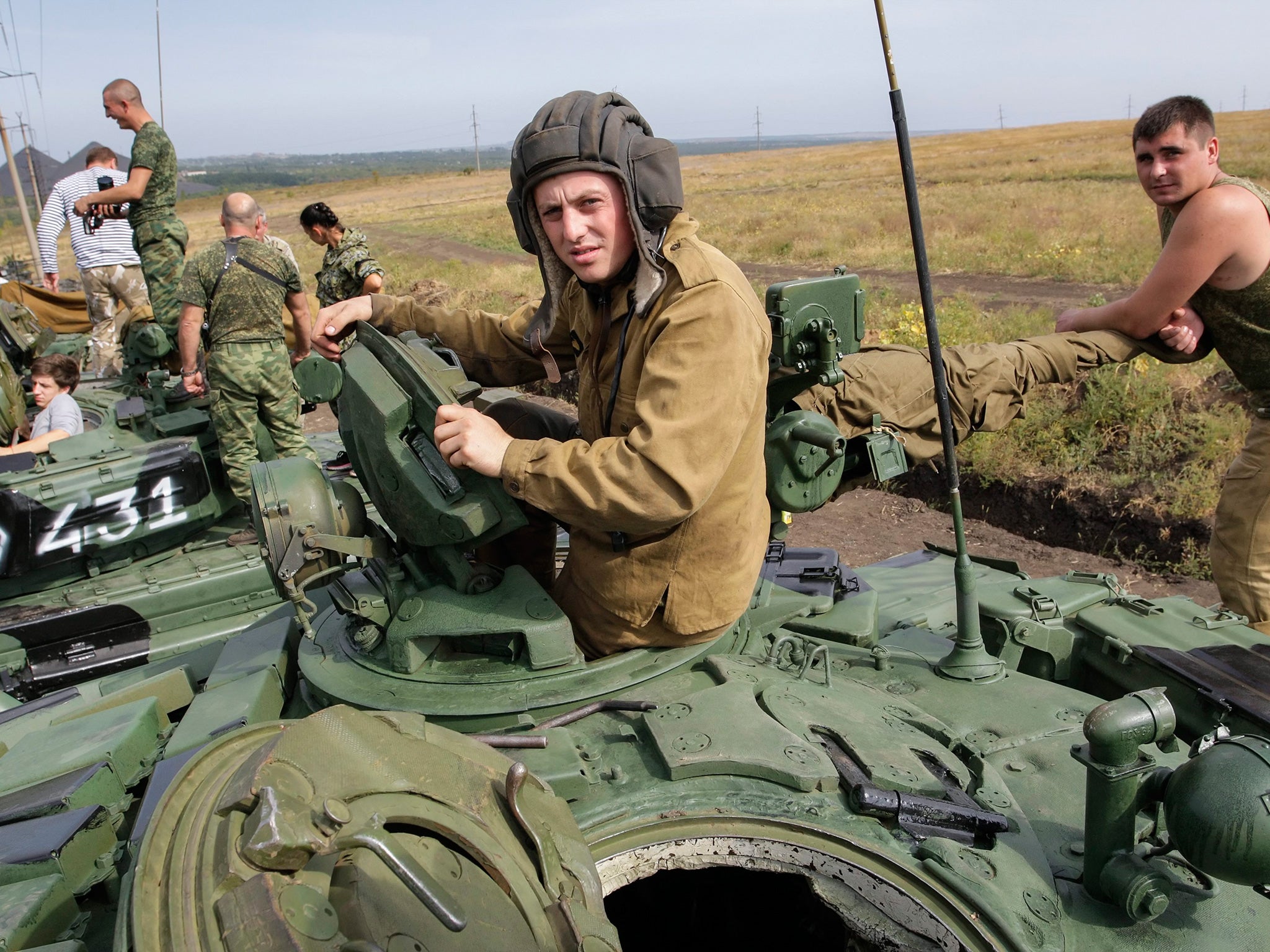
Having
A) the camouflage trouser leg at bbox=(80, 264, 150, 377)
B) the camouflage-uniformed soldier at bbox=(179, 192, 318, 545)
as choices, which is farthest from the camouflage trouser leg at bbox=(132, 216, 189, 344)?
the camouflage trouser leg at bbox=(80, 264, 150, 377)

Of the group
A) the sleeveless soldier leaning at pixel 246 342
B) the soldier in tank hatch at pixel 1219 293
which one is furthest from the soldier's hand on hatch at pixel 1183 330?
the sleeveless soldier leaning at pixel 246 342

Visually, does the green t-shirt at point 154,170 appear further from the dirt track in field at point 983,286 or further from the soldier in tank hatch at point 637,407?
the soldier in tank hatch at point 637,407

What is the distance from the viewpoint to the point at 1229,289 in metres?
3.86

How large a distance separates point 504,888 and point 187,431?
17.7 ft

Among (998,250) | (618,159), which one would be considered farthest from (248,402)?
(998,250)

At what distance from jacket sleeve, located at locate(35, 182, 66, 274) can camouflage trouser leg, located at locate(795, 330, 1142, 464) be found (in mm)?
9608

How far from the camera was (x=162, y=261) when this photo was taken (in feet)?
26.5

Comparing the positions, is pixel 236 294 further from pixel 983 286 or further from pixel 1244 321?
pixel 983 286

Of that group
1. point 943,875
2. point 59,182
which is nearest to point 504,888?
point 943,875

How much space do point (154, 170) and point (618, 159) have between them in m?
6.77

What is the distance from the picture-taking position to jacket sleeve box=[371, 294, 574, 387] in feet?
11.0

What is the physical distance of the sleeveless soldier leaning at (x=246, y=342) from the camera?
6359 mm

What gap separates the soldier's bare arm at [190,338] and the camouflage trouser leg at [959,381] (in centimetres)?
448

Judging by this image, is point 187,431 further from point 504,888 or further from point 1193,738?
point 1193,738
